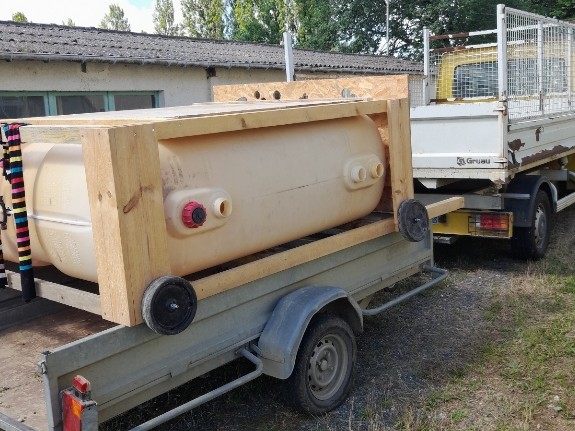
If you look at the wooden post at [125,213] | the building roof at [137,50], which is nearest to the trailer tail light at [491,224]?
the wooden post at [125,213]

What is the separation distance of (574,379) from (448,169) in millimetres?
2631

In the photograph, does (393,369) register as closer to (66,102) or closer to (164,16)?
(66,102)

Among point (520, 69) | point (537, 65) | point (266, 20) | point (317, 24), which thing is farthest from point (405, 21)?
point (520, 69)

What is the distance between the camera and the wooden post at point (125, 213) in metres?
2.57

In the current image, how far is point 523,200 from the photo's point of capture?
6.40 meters

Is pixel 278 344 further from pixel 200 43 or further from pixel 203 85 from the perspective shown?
pixel 200 43

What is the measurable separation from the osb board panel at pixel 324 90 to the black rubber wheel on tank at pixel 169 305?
6.87ft

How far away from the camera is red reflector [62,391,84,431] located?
7.88ft

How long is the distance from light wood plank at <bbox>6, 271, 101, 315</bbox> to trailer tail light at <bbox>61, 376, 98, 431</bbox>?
433 mm

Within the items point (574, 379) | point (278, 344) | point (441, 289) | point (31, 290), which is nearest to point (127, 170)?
point (31, 290)

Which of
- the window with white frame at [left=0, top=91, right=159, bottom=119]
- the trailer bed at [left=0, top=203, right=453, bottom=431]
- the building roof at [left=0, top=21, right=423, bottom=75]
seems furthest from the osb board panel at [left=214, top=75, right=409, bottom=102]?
the window with white frame at [left=0, top=91, right=159, bottom=119]

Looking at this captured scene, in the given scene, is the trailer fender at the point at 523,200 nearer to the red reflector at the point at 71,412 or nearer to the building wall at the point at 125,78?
the red reflector at the point at 71,412

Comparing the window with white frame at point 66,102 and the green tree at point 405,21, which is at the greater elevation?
the green tree at point 405,21

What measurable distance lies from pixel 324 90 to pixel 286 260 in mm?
1738
